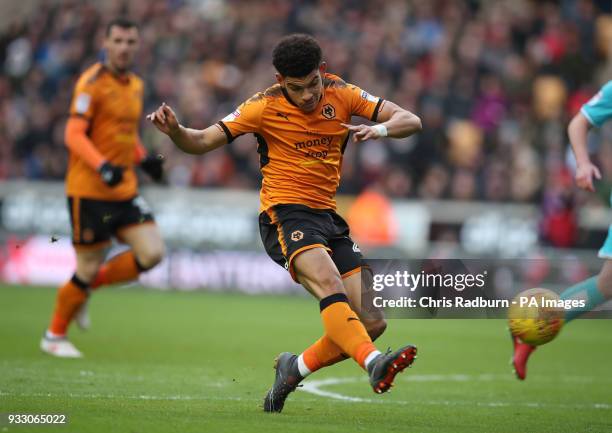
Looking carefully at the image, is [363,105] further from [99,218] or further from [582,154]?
[99,218]

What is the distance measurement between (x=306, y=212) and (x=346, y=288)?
57 cm

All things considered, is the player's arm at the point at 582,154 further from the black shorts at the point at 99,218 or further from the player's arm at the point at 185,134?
the black shorts at the point at 99,218

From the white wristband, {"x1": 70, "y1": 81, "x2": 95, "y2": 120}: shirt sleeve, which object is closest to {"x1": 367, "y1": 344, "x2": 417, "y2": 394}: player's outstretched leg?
the white wristband

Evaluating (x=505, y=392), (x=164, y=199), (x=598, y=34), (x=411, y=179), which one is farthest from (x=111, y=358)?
(x=598, y=34)

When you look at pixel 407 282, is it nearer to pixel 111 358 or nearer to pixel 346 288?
pixel 346 288

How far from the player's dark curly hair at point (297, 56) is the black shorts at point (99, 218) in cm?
433

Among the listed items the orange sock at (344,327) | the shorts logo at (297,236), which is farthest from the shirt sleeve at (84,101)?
the orange sock at (344,327)

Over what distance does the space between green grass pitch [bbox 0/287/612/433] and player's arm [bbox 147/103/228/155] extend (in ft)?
5.61

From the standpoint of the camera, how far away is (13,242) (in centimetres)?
1995

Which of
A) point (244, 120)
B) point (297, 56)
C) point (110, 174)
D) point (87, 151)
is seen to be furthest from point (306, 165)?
point (87, 151)

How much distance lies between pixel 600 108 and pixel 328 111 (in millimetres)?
1971

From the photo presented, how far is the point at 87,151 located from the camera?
10594mm

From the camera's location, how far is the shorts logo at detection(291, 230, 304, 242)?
286 inches

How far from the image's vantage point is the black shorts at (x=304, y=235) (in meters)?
7.28
